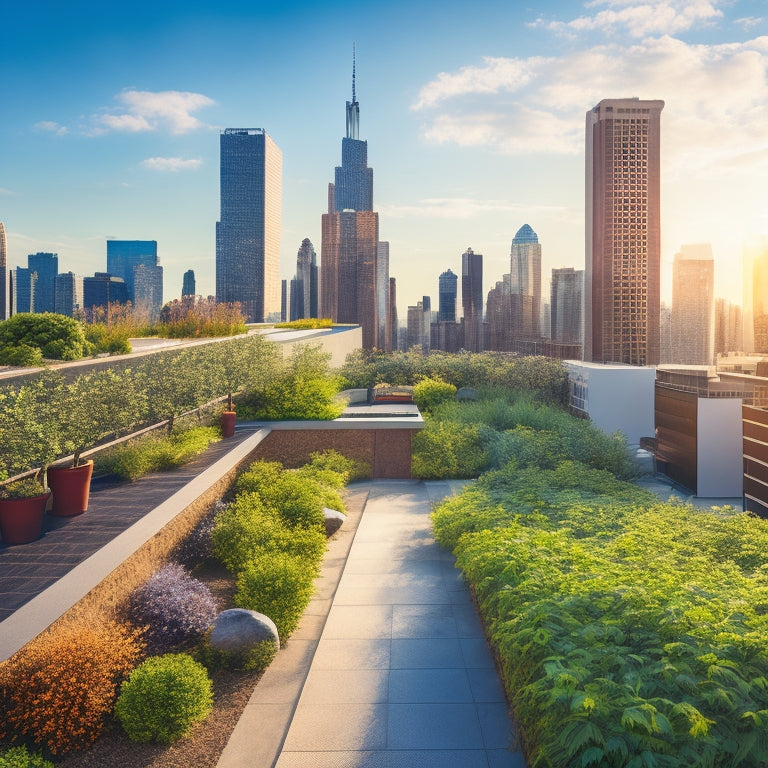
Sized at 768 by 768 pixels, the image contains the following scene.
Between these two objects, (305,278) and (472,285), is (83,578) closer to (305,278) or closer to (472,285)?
(472,285)

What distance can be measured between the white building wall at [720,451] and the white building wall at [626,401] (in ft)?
9.41

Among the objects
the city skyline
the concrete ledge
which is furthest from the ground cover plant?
the city skyline

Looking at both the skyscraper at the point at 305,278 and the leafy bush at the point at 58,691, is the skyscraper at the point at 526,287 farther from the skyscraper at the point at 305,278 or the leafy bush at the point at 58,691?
the leafy bush at the point at 58,691

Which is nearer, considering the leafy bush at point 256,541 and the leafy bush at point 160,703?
the leafy bush at point 160,703

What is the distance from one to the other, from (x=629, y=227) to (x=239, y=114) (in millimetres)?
49926

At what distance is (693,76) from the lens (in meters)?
11.9

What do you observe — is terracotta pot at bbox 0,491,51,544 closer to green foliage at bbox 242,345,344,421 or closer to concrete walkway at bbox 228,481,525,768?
concrete walkway at bbox 228,481,525,768

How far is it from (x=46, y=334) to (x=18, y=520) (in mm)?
3116

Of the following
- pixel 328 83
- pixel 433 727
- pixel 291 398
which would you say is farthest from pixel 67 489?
pixel 328 83

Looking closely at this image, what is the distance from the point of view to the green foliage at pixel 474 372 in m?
18.2

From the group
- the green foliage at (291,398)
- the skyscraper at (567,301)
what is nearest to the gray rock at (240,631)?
the green foliage at (291,398)

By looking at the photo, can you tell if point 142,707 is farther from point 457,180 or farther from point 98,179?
point 457,180

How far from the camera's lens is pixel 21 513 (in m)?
5.12

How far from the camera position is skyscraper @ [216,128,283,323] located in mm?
84438
